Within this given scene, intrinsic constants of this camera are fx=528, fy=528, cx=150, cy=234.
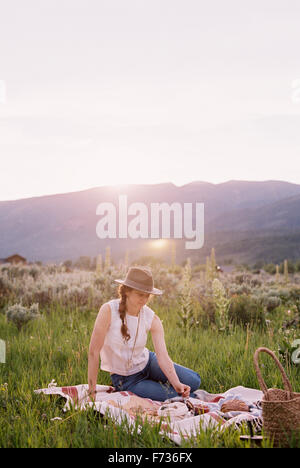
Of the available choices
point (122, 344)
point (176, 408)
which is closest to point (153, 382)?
point (122, 344)

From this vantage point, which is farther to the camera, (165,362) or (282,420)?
(165,362)

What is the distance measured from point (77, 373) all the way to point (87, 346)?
1047 millimetres

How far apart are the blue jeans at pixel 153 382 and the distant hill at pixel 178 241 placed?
126 ft

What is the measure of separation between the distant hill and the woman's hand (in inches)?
1525

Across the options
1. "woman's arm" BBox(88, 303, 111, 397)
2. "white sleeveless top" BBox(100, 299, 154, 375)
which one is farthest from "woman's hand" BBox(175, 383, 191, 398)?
"woman's arm" BBox(88, 303, 111, 397)

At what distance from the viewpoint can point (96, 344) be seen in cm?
518

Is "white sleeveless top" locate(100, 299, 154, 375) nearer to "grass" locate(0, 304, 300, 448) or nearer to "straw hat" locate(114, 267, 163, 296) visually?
"straw hat" locate(114, 267, 163, 296)

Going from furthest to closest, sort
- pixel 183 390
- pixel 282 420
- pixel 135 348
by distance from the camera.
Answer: pixel 135 348, pixel 183 390, pixel 282 420

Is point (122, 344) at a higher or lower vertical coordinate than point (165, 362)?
higher

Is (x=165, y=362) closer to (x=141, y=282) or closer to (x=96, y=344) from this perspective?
(x=96, y=344)

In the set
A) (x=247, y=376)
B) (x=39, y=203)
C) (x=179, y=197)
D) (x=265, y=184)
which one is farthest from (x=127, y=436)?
(x=265, y=184)

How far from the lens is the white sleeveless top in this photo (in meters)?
5.40

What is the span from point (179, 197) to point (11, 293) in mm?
66877
